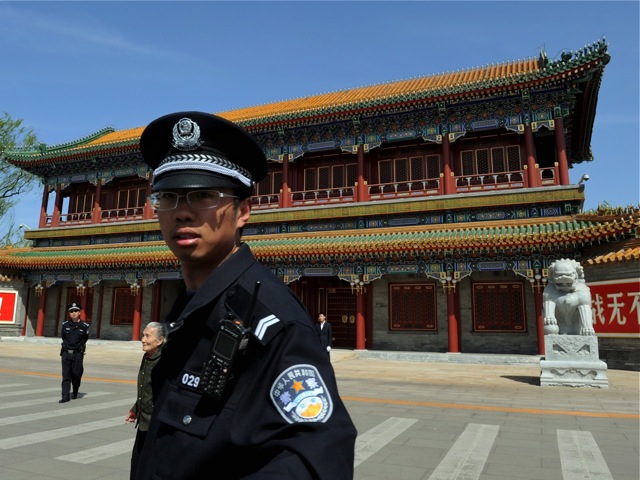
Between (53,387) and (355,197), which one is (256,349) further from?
(355,197)

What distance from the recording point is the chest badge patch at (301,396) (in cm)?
87

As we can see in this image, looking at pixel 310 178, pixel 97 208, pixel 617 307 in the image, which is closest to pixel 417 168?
pixel 310 178

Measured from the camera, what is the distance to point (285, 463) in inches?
32.7

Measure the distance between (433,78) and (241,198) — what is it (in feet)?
61.3

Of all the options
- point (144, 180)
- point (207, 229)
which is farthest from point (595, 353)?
point (144, 180)

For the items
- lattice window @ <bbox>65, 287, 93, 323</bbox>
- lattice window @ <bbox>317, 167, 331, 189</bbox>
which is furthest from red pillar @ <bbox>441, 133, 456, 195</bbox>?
lattice window @ <bbox>65, 287, 93, 323</bbox>

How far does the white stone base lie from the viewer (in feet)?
27.2

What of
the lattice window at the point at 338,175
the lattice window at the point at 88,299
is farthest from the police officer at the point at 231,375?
the lattice window at the point at 88,299

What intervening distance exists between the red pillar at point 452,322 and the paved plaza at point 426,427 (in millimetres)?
2741

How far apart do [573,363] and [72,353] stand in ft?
29.0

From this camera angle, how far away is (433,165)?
15.2 metres

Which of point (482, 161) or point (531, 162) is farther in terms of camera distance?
point (482, 161)

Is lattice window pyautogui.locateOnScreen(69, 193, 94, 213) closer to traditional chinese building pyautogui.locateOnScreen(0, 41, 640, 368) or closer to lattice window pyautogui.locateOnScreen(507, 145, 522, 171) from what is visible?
traditional chinese building pyautogui.locateOnScreen(0, 41, 640, 368)

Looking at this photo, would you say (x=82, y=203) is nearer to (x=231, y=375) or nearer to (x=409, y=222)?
(x=409, y=222)
